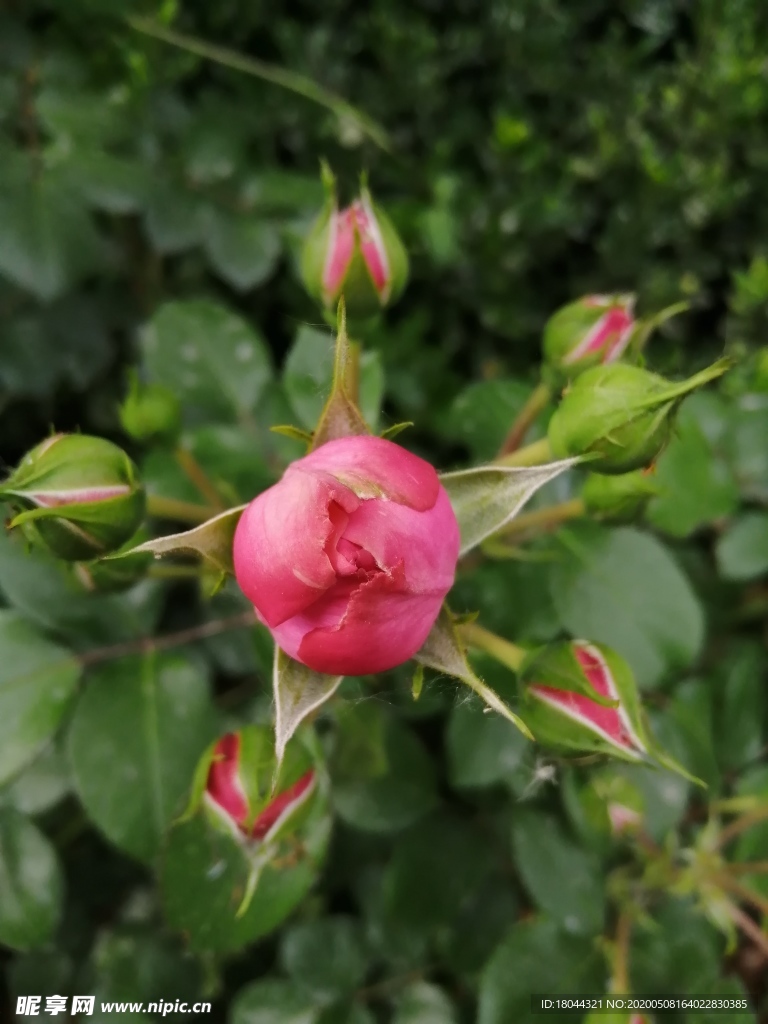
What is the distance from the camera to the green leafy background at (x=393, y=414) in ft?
2.42

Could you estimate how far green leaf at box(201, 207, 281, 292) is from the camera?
96 cm

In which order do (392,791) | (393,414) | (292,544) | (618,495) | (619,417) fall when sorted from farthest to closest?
(393,414) → (392,791) → (618,495) → (619,417) → (292,544)

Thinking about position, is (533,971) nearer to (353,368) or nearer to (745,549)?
(745,549)

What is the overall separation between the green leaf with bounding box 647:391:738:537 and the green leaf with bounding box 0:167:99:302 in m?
0.65

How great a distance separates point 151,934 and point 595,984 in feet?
1.59

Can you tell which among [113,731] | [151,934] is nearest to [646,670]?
[113,731]

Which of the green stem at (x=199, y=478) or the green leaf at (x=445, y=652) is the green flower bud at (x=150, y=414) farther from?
the green leaf at (x=445, y=652)

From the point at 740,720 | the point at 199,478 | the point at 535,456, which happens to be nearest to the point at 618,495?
the point at 535,456

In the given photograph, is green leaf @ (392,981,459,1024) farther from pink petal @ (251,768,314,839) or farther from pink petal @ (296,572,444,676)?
pink petal @ (296,572,444,676)

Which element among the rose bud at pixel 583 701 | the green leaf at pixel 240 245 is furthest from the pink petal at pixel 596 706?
the green leaf at pixel 240 245

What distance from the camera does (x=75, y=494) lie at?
A: 1.69ft

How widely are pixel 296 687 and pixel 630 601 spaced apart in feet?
1.35

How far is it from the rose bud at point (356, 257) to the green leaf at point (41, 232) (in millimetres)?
334

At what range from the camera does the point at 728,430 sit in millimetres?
936
